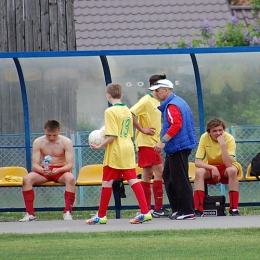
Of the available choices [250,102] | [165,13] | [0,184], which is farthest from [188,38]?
[0,184]

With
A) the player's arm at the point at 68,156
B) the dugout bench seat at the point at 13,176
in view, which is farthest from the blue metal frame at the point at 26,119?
the player's arm at the point at 68,156

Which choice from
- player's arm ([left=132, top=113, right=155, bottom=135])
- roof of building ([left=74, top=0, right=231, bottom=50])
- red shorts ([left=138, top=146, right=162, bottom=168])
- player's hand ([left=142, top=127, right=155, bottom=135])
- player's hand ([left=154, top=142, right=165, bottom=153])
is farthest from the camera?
roof of building ([left=74, top=0, right=231, bottom=50])

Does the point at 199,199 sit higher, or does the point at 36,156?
the point at 36,156

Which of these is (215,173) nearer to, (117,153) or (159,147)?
(159,147)

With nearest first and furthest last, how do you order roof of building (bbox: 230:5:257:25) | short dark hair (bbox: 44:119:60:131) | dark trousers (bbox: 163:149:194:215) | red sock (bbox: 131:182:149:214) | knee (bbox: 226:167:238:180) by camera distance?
1. red sock (bbox: 131:182:149:214)
2. dark trousers (bbox: 163:149:194:215)
3. knee (bbox: 226:167:238:180)
4. short dark hair (bbox: 44:119:60:131)
5. roof of building (bbox: 230:5:257:25)

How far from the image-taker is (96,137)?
1279 centimetres

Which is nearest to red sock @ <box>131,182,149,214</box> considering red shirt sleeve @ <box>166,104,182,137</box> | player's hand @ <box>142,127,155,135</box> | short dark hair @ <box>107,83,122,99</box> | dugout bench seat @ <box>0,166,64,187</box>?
red shirt sleeve @ <box>166,104,182,137</box>

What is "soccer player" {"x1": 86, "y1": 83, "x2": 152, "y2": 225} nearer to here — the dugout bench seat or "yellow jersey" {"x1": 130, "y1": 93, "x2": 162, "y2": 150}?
"yellow jersey" {"x1": 130, "y1": 93, "x2": 162, "y2": 150}

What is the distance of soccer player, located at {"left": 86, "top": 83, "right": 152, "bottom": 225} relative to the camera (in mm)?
11492

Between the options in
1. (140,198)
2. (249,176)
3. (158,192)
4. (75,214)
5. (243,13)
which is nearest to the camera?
(140,198)

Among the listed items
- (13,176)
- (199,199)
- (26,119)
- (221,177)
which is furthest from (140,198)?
(26,119)

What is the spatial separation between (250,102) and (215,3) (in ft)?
31.5

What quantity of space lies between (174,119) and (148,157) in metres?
1.02

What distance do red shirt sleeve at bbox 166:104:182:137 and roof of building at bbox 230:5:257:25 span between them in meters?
11.5
